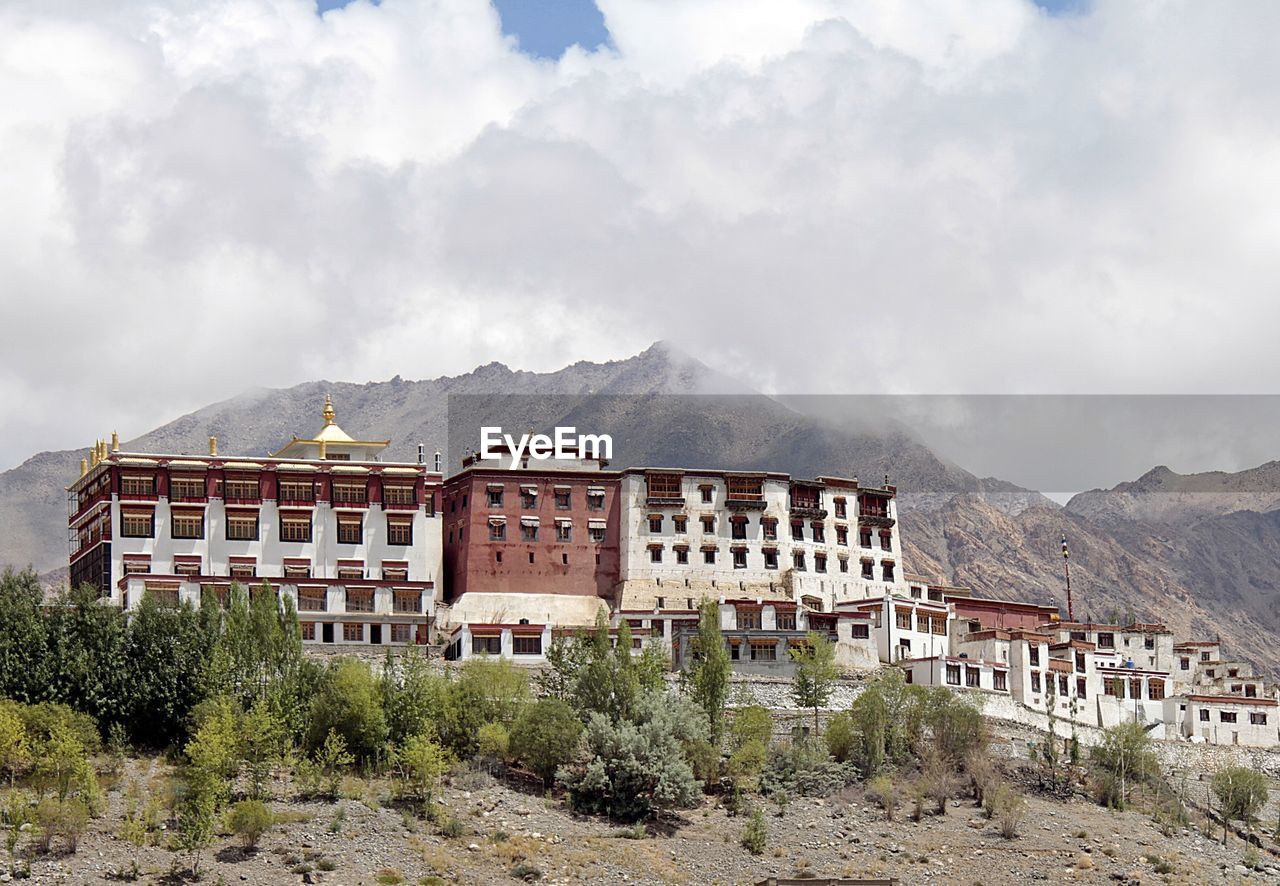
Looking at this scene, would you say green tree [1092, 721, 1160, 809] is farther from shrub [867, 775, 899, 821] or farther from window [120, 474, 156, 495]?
window [120, 474, 156, 495]

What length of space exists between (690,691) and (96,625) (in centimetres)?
3046

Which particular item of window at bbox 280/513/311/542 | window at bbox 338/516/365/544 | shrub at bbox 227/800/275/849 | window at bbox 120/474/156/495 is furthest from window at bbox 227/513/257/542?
shrub at bbox 227/800/275/849

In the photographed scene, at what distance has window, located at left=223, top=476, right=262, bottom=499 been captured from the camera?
126938 mm

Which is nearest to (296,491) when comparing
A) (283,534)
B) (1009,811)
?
(283,534)

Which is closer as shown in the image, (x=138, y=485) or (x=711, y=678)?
(x=711, y=678)

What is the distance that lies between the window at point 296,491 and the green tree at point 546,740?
29266 mm

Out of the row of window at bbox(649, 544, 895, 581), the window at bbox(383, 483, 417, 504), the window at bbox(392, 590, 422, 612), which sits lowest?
the window at bbox(392, 590, 422, 612)

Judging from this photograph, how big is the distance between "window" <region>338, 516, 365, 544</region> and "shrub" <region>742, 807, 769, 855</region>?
123 ft

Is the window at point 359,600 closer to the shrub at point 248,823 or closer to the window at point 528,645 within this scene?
the window at point 528,645

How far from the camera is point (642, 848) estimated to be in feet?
317

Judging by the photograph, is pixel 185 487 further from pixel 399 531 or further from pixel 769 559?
pixel 769 559

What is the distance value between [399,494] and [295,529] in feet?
22.2

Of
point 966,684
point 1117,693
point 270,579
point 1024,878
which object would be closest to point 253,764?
point 270,579

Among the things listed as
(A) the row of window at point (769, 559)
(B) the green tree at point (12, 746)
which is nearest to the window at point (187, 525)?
(A) the row of window at point (769, 559)
